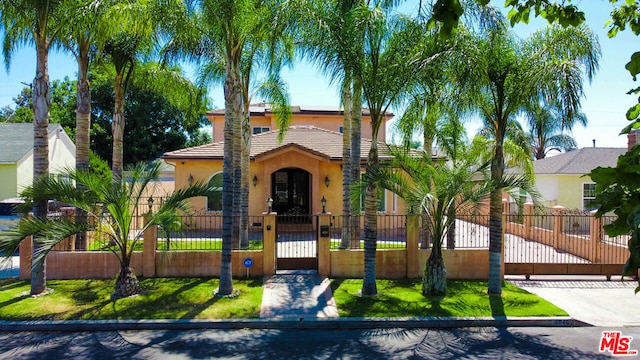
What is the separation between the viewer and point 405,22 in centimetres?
1019

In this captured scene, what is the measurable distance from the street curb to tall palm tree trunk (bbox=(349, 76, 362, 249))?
3142 millimetres

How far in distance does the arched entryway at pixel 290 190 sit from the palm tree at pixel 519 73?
10.8m

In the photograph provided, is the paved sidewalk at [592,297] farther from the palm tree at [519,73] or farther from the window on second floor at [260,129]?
the window on second floor at [260,129]

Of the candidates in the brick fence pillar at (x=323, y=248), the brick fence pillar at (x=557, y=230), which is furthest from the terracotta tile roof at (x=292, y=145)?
the brick fence pillar at (x=557, y=230)

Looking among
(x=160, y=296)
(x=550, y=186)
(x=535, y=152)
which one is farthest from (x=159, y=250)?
(x=535, y=152)

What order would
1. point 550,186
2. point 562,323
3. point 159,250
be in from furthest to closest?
point 550,186
point 159,250
point 562,323

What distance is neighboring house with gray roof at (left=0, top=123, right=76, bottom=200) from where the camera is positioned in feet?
70.3

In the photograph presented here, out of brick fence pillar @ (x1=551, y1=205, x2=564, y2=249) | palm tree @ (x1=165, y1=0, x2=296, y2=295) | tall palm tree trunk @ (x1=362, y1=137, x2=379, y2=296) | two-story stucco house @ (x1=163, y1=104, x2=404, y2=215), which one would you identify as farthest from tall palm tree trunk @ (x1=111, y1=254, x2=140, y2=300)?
brick fence pillar @ (x1=551, y1=205, x2=564, y2=249)

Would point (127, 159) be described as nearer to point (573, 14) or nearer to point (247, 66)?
point (247, 66)

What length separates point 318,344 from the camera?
7816mm

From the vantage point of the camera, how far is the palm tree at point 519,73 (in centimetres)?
948

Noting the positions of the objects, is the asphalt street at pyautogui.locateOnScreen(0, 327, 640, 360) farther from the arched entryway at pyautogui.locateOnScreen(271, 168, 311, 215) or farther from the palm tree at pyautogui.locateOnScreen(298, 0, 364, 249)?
the arched entryway at pyautogui.locateOnScreen(271, 168, 311, 215)

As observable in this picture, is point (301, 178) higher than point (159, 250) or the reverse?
higher

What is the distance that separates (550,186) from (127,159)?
32620 millimetres
